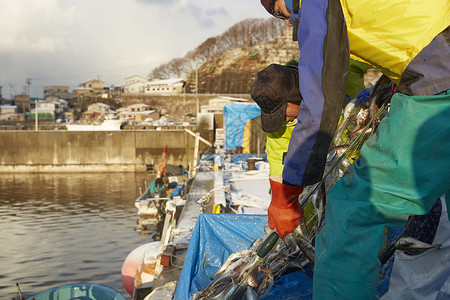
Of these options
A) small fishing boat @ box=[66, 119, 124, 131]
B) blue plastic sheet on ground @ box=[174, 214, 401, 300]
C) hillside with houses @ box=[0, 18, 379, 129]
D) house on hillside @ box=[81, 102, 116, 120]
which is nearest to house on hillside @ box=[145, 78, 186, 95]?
hillside with houses @ box=[0, 18, 379, 129]

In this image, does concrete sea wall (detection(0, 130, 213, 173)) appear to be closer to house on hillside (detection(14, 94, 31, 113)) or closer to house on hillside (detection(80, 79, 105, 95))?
house on hillside (detection(14, 94, 31, 113))

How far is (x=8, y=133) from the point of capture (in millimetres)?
32812

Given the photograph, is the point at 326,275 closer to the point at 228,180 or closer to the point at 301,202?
the point at 301,202

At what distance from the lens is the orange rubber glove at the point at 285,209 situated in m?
2.15

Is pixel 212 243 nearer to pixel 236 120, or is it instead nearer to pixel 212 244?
pixel 212 244

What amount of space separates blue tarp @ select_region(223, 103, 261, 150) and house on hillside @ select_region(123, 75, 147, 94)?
186 ft

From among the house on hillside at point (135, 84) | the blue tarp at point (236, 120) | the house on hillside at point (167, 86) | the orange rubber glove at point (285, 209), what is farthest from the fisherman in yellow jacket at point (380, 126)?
the house on hillside at point (135, 84)

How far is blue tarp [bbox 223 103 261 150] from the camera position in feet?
70.5

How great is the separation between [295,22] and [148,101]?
191 ft

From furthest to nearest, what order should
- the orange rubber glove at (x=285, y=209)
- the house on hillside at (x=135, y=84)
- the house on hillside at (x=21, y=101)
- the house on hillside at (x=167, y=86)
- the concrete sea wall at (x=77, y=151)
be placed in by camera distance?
1. the house on hillside at (x=135, y=84)
2. the house on hillside at (x=21, y=101)
3. the house on hillside at (x=167, y=86)
4. the concrete sea wall at (x=77, y=151)
5. the orange rubber glove at (x=285, y=209)

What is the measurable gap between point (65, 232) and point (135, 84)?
64.7 metres

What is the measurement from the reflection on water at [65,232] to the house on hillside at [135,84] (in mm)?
49315

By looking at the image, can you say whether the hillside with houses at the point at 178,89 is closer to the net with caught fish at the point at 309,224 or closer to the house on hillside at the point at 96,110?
the house on hillside at the point at 96,110

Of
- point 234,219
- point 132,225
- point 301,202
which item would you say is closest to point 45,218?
point 132,225
